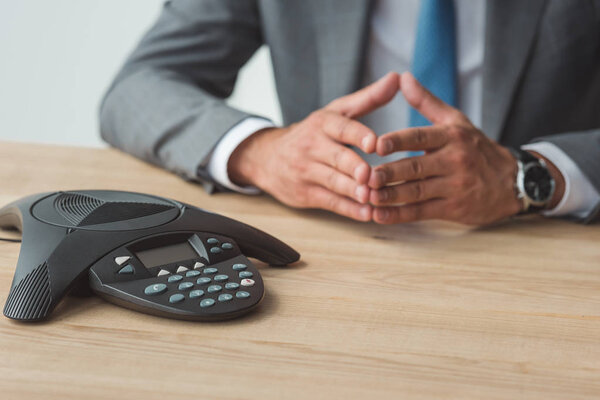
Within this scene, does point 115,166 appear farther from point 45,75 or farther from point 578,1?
point 45,75

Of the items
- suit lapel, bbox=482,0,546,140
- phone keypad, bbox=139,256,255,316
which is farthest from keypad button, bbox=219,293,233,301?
suit lapel, bbox=482,0,546,140

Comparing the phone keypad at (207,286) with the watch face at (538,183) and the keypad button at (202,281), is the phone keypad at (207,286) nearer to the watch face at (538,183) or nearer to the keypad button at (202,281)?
the keypad button at (202,281)

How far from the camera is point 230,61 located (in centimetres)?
135

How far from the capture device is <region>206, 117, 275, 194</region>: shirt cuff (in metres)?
0.90

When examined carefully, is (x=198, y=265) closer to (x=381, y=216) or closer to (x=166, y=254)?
(x=166, y=254)

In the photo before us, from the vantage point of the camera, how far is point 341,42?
1.21 meters

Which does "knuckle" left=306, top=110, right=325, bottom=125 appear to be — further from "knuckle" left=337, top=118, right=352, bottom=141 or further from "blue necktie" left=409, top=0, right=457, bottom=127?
"blue necktie" left=409, top=0, right=457, bottom=127

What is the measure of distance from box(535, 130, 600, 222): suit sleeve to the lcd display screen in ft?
1.99

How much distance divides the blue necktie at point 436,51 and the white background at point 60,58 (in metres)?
1.95

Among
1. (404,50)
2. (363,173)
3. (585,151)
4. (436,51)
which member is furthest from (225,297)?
(404,50)

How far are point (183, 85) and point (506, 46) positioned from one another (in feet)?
1.90

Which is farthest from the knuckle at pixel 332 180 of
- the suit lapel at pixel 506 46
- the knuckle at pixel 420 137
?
the suit lapel at pixel 506 46

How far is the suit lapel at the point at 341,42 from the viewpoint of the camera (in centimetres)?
119

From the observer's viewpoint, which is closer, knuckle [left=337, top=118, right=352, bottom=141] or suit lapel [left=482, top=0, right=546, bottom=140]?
knuckle [left=337, top=118, right=352, bottom=141]
